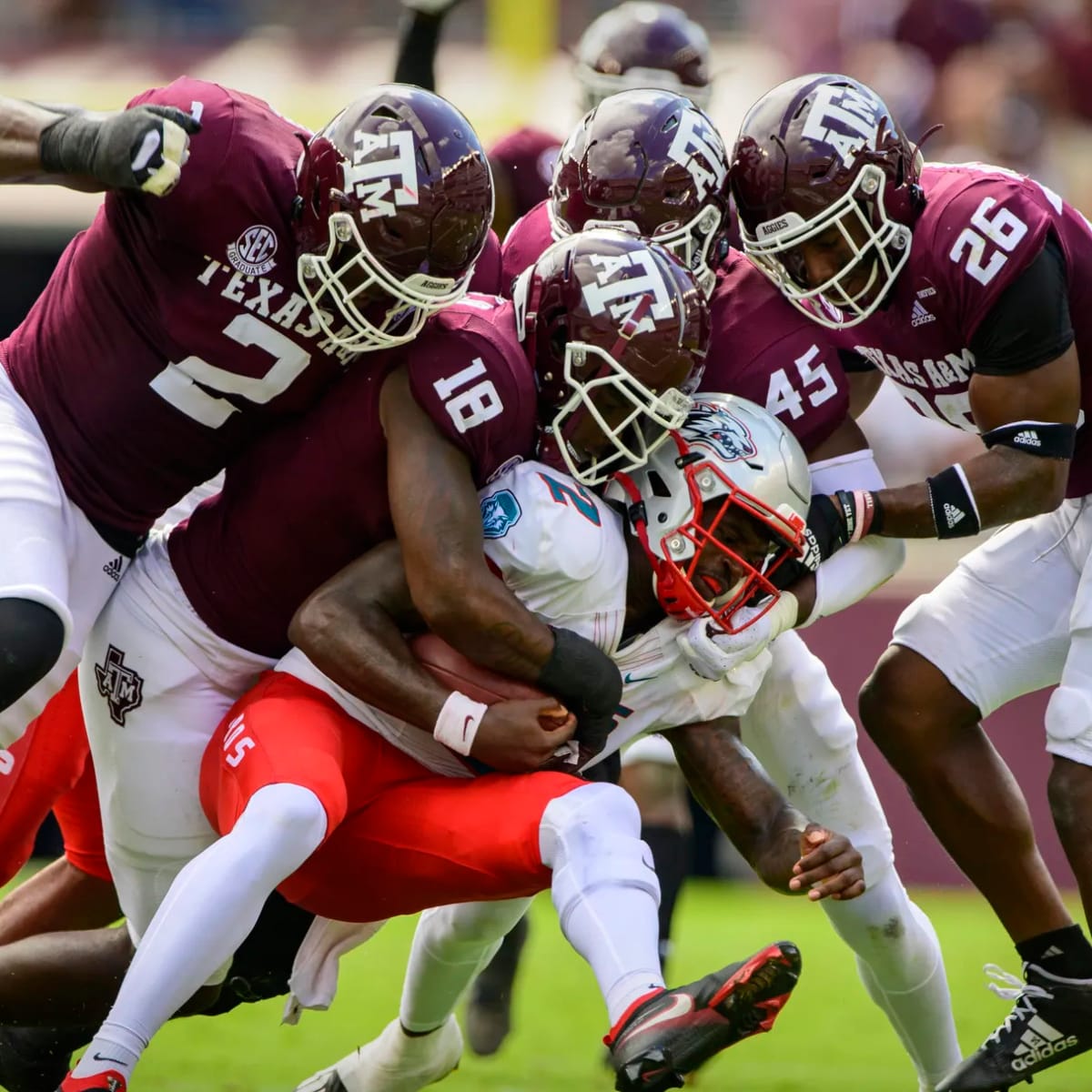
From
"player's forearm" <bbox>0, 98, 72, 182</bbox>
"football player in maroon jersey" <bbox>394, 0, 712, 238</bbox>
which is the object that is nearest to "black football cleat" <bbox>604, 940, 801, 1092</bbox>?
"player's forearm" <bbox>0, 98, 72, 182</bbox>

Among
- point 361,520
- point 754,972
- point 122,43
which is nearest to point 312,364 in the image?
point 361,520

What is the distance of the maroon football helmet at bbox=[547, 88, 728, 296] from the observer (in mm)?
3650

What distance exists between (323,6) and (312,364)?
26.2 feet

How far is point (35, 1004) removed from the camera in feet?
12.3

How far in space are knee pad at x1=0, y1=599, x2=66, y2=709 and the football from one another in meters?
0.63

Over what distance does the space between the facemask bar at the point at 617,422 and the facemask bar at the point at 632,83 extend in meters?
1.76

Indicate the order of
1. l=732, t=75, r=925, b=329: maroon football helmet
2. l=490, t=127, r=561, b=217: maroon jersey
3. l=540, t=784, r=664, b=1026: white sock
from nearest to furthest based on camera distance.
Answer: l=540, t=784, r=664, b=1026: white sock
l=732, t=75, r=925, b=329: maroon football helmet
l=490, t=127, r=561, b=217: maroon jersey

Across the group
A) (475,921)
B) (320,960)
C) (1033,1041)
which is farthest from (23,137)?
(1033,1041)

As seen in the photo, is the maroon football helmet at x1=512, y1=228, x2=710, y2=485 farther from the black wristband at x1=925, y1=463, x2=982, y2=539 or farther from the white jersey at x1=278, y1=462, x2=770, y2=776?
the black wristband at x1=925, y1=463, x2=982, y2=539

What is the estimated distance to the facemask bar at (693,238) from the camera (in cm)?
366

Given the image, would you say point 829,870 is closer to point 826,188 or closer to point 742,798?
point 742,798

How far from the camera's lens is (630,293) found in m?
3.29

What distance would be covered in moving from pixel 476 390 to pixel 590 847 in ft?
2.66

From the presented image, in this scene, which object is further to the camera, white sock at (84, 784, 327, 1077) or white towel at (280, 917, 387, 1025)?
white towel at (280, 917, 387, 1025)
